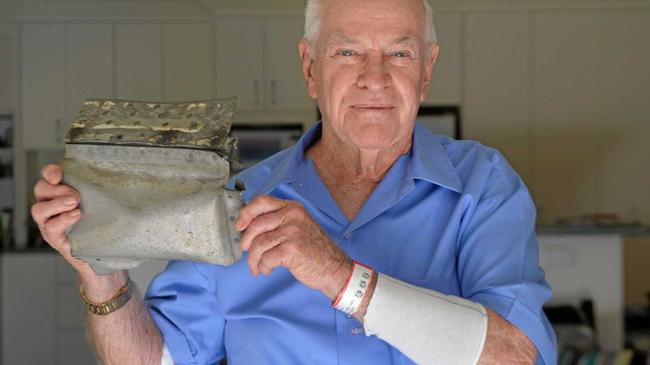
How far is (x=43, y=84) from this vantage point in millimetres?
5484

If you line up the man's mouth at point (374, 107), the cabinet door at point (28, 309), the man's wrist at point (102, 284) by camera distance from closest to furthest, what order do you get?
the man's wrist at point (102, 284) < the man's mouth at point (374, 107) < the cabinet door at point (28, 309)

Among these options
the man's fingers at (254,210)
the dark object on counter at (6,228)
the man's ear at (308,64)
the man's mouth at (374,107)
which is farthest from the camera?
the dark object on counter at (6,228)

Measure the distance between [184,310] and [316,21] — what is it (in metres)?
0.49

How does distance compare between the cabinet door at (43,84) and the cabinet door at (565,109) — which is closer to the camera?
the cabinet door at (565,109)

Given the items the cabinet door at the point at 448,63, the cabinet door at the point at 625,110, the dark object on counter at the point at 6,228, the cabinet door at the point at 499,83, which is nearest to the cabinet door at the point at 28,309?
the dark object on counter at the point at 6,228

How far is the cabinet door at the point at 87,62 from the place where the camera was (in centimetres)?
552

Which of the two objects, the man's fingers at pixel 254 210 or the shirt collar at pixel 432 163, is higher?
the shirt collar at pixel 432 163

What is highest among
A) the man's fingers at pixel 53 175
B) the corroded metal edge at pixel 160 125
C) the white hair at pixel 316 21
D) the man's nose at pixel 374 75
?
the white hair at pixel 316 21

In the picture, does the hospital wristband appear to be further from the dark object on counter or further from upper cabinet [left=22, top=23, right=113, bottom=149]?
the dark object on counter

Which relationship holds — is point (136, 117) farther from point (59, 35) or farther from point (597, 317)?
point (59, 35)

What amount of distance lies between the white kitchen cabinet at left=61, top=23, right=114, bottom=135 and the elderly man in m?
4.46

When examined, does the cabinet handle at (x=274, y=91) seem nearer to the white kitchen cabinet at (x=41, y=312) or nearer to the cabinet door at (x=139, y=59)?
the cabinet door at (x=139, y=59)

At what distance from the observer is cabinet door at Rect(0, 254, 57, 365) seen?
519 centimetres

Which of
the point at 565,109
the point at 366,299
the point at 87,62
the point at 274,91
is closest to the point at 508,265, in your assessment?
the point at 366,299
